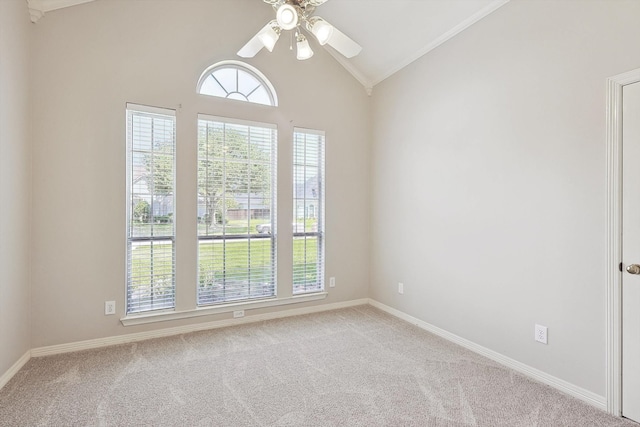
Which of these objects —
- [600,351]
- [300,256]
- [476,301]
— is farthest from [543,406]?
[300,256]

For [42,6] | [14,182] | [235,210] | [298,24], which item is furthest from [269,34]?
Result: [14,182]

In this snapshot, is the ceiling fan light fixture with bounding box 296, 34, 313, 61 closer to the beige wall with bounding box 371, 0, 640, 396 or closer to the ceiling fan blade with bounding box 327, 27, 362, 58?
the ceiling fan blade with bounding box 327, 27, 362, 58

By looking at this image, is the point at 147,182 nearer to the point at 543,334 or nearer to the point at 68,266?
the point at 68,266

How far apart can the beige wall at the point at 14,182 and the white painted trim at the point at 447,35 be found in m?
3.60

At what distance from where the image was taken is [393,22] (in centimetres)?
351

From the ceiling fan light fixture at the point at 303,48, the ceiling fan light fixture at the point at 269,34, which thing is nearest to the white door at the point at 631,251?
the ceiling fan light fixture at the point at 303,48

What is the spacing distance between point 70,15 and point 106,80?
0.59 meters

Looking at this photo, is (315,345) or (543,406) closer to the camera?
(543,406)

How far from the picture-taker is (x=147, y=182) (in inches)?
130

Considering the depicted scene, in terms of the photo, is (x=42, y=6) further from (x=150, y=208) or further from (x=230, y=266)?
(x=230, y=266)

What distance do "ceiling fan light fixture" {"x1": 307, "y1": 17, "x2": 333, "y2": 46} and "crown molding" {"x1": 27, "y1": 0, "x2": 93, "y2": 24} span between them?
2.36 metres

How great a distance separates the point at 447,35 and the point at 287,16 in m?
2.07

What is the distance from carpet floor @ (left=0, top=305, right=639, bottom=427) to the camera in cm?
209

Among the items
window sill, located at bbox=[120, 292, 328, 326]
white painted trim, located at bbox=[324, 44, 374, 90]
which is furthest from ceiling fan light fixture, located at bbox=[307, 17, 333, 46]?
window sill, located at bbox=[120, 292, 328, 326]
